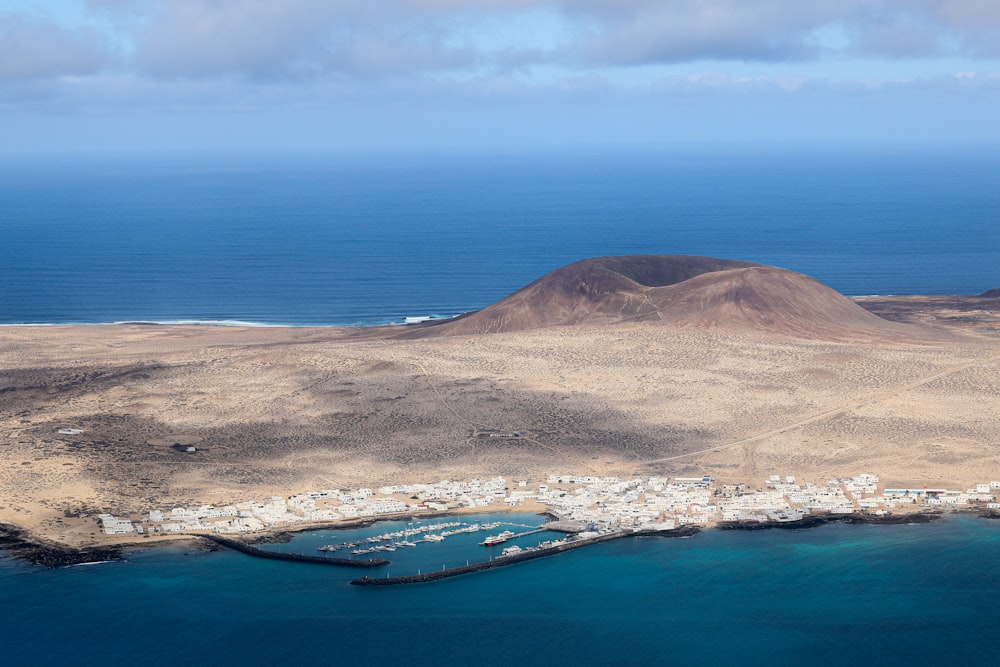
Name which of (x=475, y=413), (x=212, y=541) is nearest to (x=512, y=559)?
(x=212, y=541)

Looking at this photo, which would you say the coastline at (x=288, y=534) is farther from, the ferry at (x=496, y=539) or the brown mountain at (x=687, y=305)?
the brown mountain at (x=687, y=305)

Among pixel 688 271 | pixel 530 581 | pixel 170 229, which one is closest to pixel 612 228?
pixel 170 229

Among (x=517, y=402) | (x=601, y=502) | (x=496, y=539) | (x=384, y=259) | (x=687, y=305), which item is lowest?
(x=496, y=539)

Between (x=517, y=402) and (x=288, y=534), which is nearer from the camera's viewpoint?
(x=288, y=534)

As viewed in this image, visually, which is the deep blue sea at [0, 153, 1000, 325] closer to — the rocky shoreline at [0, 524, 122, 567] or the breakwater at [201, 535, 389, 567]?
the rocky shoreline at [0, 524, 122, 567]

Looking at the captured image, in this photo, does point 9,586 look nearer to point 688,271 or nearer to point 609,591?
point 609,591

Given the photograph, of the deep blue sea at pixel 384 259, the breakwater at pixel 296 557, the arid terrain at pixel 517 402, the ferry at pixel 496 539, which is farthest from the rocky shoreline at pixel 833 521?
the deep blue sea at pixel 384 259

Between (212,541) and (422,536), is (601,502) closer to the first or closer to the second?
(422,536)
